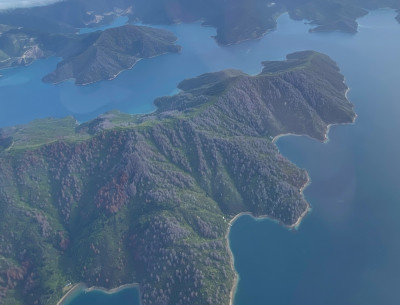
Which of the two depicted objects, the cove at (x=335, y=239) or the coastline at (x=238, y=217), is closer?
the cove at (x=335, y=239)

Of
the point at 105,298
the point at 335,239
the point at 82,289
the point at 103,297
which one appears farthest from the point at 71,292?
the point at 335,239

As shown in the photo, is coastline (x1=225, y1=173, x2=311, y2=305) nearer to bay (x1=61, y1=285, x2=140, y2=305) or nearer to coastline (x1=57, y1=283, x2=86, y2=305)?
bay (x1=61, y1=285, x2=140, y2=305)

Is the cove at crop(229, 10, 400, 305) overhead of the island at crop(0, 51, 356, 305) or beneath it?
beneath

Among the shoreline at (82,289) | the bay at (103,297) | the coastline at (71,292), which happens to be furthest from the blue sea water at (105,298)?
the coastline at (71,292)

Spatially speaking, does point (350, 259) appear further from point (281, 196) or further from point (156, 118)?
point (156, 118)

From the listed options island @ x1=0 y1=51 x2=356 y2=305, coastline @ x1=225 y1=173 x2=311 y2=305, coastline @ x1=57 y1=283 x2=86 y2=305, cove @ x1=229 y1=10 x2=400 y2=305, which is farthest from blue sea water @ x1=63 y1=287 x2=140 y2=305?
cove @ x1=229 y1=10 x2=400 y2=305

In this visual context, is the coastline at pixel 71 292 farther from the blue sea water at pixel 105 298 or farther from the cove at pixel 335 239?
the cove at pixel 335 239
